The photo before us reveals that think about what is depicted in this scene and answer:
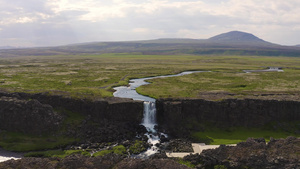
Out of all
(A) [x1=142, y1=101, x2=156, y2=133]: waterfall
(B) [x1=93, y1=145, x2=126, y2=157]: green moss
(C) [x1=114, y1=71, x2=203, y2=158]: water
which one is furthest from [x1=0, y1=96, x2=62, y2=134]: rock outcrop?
(C) [x1=114, y1=71, x2=203, y2=158]: water

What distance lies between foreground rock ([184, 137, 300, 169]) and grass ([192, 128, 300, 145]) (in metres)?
11.9

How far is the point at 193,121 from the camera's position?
216ft

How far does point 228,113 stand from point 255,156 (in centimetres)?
2500

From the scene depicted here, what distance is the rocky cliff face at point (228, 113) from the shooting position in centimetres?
6494

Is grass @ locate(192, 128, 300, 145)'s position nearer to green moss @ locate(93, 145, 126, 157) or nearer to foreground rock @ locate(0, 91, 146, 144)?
foreground rock @ locate(0, 91, 146, 144)

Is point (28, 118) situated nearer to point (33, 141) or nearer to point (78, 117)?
point (33, 141)

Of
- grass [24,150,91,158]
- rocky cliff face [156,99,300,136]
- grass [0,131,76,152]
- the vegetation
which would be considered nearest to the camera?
grass [24,150,91,158]

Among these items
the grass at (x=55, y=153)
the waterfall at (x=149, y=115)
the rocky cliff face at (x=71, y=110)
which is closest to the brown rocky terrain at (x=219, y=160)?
the grass at (x=55, y=153)

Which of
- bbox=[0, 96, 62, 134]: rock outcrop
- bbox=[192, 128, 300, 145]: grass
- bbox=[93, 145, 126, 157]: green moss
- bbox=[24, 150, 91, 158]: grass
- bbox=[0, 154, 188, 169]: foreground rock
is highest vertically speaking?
bbox=[0, 96, 62, 134]: rock outcrop

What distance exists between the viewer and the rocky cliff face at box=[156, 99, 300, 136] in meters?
64.9

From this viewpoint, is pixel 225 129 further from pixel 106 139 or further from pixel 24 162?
pixel 24 162

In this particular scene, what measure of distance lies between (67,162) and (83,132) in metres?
20.5

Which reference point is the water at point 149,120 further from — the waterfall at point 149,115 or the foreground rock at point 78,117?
the foreground rock at point 78,117

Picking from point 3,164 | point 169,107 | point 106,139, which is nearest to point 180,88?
point 169,107
